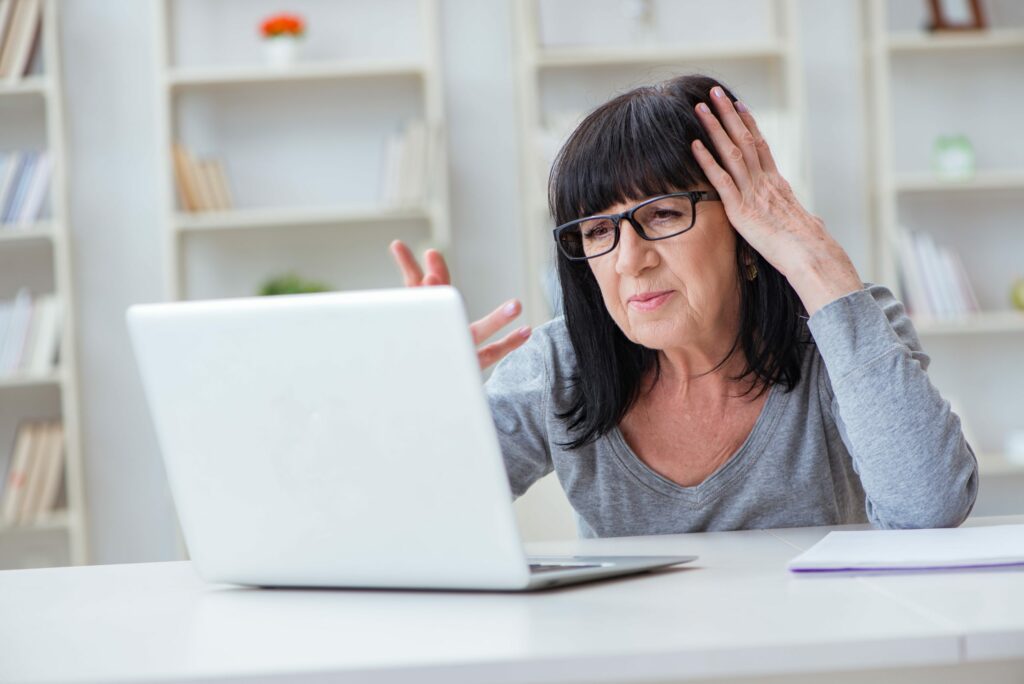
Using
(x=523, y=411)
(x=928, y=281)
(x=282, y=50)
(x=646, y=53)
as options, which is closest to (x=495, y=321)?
(x=523, y=411)

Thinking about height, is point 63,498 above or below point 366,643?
below

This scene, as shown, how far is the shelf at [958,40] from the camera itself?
3.30 meters

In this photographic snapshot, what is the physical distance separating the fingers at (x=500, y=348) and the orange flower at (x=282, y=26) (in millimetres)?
2046

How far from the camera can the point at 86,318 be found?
349 centimetres

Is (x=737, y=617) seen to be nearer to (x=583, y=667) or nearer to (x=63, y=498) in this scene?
(x=583, y=667)

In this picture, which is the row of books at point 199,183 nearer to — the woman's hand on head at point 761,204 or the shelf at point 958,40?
the shelf at point 958,40

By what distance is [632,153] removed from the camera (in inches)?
55.2

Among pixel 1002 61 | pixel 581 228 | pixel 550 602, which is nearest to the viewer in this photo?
pixel 550 602

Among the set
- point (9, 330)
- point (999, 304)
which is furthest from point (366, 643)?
point (999, 304)

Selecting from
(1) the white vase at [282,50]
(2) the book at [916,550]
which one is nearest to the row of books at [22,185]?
(1) the white vase at [282,50]

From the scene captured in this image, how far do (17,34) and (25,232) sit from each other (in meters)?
0.55

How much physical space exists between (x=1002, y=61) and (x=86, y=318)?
2.75 metres

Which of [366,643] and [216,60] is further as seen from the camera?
[216,60]

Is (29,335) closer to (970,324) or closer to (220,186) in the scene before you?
(220,186)
